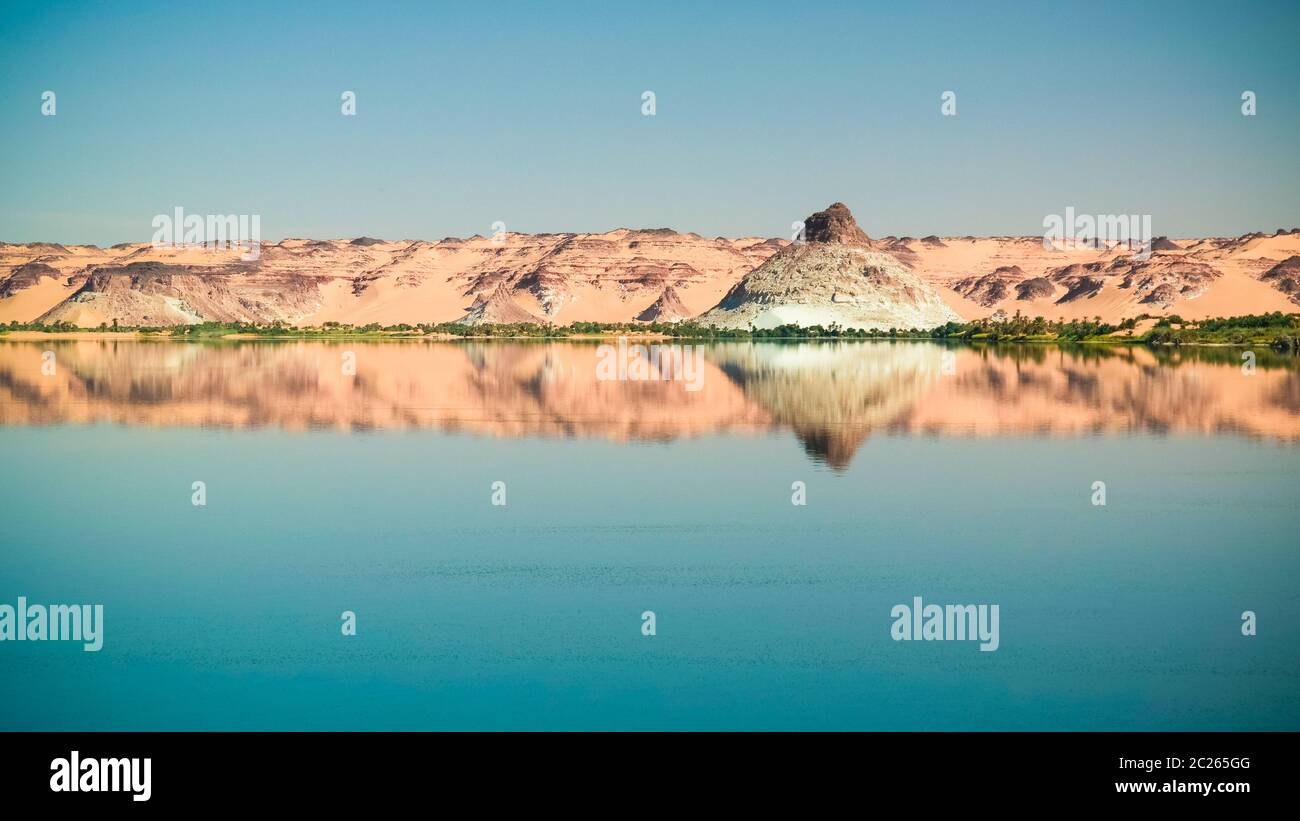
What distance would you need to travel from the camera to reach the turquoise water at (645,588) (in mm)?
11594

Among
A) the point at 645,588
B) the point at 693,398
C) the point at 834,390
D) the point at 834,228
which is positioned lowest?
the point at 645,588

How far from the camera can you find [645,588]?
15422 millimetres

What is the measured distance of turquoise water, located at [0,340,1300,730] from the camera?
11594 millimetres

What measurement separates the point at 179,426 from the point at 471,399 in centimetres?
1014

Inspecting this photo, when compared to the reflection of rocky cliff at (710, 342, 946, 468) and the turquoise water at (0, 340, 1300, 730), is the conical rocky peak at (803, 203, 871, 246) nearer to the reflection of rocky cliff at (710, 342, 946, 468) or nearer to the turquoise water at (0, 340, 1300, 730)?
the reflection of rocky cliff at (710, 342, 946, 468)

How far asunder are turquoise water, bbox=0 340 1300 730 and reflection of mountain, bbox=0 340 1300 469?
17.9 feet

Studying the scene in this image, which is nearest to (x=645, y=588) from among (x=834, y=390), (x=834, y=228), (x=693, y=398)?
(x=693, y=398)

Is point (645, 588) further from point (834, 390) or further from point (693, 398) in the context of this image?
point (834, 390)

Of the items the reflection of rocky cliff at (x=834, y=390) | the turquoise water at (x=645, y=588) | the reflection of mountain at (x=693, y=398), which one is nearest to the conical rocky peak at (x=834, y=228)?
the reflection of rocky cliff at (x=834, y=390)

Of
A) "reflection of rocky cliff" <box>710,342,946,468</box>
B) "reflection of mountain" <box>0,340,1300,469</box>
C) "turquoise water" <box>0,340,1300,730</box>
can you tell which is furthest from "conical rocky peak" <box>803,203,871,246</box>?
"turquoise water" <box>0,340,1300,730</box>

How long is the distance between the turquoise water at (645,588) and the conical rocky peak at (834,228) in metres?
130

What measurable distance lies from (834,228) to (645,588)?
144230mm

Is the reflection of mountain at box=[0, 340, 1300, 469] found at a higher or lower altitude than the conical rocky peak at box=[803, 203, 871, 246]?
lower

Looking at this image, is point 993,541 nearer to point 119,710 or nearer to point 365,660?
point 365,660
